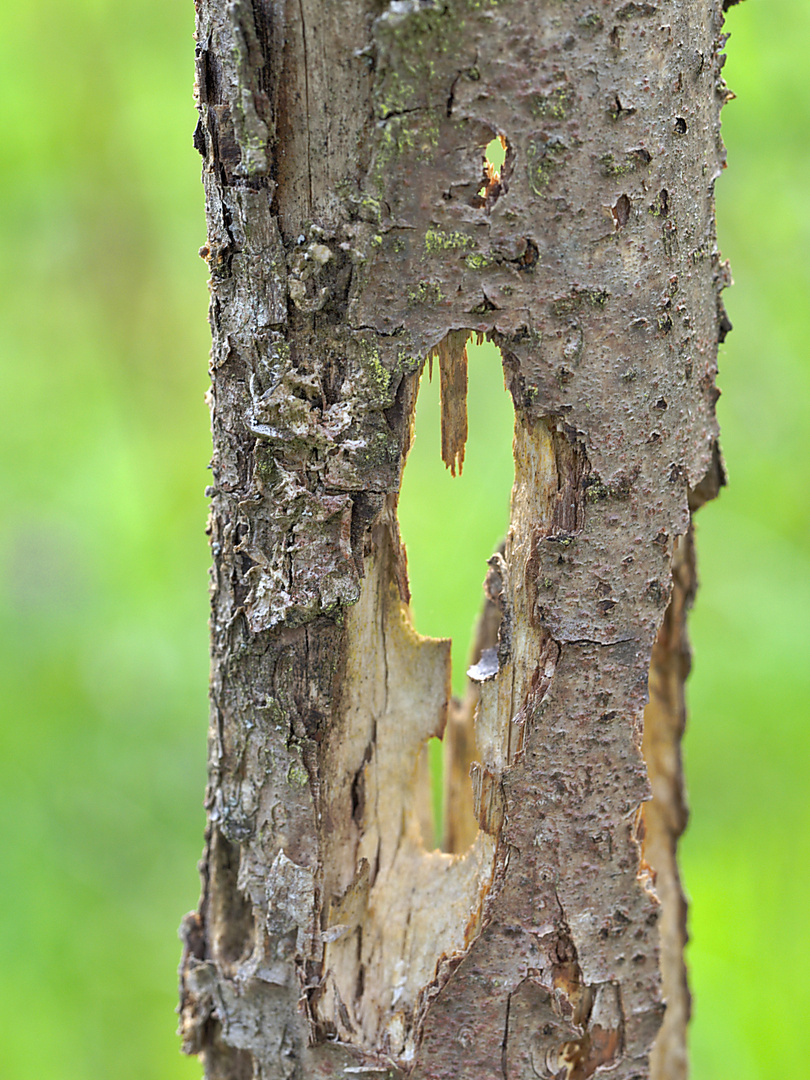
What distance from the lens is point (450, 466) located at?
806 mm

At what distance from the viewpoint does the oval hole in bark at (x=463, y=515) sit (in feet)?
6.70

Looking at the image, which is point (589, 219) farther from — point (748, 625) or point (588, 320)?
point (748, 625)

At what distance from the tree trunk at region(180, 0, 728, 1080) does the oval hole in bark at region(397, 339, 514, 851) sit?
1.10 meters

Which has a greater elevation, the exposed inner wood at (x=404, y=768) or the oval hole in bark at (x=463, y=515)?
the oval hole in bark at (x=463, y=515)

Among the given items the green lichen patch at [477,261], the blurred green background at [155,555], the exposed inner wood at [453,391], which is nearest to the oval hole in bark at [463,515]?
the blurred green background at [155,555]

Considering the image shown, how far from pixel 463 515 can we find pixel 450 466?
1.34 m

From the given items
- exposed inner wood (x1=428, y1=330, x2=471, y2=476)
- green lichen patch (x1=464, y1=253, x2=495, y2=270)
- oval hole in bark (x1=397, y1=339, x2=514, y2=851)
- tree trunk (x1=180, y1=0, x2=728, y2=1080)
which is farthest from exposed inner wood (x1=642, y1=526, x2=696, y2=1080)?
oval hole in bark (x1=397, y1=339, x2=514, y2=851)

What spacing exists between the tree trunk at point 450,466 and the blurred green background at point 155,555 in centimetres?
121

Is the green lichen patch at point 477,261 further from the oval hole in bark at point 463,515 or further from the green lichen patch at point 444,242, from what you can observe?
the oval hole in bark at point 463,515

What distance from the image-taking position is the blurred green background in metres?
1.96

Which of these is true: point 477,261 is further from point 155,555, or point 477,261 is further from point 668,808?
point 155,555

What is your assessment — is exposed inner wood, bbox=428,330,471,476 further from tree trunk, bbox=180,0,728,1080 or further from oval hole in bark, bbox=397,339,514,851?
oval hole in bark, bbox=397,339,514,851

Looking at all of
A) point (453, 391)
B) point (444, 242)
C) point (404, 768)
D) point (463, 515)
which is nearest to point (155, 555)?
point (463, 515)

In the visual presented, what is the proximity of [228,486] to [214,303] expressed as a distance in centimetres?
15
